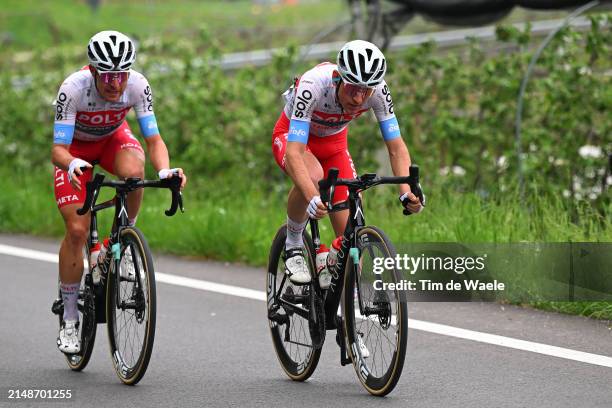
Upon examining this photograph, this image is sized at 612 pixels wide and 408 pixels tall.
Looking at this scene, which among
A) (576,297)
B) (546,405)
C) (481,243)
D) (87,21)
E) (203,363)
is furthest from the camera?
(87,21)

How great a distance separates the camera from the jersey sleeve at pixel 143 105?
25.0 feet

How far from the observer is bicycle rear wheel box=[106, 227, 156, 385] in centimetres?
698

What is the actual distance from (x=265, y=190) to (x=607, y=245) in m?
5.63

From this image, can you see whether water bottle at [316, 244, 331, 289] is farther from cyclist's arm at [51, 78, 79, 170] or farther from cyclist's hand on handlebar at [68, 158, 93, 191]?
cyclist's arm at [51, 78, 79, 170]

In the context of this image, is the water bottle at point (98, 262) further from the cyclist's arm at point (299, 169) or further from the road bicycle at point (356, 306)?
the cyclist's arm at point (299, 169)

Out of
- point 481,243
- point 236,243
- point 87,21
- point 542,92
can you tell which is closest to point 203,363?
point 481,243

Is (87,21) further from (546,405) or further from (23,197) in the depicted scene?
(546,405)

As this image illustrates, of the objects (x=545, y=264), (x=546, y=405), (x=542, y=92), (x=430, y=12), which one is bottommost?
(x=546, y=405)

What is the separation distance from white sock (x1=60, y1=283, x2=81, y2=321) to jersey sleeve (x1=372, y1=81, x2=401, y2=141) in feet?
7.12

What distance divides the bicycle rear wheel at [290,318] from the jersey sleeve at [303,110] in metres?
0.72

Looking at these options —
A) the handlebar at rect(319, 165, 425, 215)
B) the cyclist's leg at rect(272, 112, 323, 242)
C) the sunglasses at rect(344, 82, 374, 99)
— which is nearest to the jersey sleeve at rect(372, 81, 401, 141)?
the sunglasses at rect(344, 82, 374, 99)

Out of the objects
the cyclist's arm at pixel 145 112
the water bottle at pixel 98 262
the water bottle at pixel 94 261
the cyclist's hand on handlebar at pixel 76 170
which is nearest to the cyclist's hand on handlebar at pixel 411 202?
the cyclist's arm at pixel 145 112

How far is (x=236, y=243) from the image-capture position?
11633mm

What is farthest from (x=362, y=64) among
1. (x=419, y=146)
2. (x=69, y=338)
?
(x=419, y=146)
